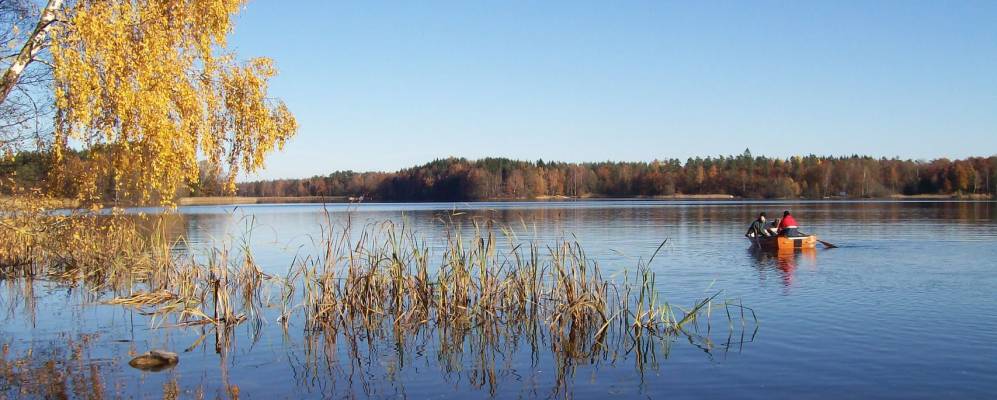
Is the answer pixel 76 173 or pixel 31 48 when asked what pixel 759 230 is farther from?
pixel 31 48

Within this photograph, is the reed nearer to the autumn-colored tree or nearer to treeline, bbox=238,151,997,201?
the autumn-colored tree

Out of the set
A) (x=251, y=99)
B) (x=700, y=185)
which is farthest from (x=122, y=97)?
(x=700, y=185)

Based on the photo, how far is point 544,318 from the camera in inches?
531

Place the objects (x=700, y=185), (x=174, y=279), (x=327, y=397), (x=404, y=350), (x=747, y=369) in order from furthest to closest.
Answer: (x=700, y=185)
(x=174, y=279)
(x=404, y=350)
(x=747, y=369)
(x=327, y=397)

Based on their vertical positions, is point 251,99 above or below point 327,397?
above

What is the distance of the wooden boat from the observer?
2888cm

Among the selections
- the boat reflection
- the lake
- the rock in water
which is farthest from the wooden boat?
the rock in water

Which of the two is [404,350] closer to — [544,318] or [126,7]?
[544,318]

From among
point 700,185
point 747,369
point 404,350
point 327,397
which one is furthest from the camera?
point 700,185

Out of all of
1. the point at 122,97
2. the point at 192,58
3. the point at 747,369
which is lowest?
the point at 747,369

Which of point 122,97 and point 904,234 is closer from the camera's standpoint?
point 122,97

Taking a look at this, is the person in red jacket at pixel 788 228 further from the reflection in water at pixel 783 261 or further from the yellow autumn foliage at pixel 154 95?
the yellow autumn foliage at pixel 154 95

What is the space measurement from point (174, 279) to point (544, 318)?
8.11 meters

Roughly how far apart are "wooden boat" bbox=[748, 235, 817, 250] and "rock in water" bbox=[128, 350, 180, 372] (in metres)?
23.5
